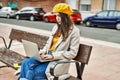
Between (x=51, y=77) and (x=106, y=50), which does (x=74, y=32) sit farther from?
(x=106, y=50)

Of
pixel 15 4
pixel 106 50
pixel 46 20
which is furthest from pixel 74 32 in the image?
pixel 15 4

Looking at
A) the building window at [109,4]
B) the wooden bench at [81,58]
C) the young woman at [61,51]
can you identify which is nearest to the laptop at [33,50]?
the young woman at [61,51]

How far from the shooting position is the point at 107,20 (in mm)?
18500

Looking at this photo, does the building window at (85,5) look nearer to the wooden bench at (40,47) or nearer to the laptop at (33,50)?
the wooden bench at (40,47)

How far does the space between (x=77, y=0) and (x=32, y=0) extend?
6.24 meters

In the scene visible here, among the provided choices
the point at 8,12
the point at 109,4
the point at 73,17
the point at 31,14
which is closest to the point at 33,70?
the point at 73,17

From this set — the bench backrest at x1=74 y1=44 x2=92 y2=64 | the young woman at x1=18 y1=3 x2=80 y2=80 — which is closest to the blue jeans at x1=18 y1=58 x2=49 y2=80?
the young woman at x1=18 y1=3 x2=80 y2=80

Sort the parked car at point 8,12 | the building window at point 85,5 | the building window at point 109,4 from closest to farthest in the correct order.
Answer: the building window at point 109,4
the building window at point 85,5
the parked car at point 8,12

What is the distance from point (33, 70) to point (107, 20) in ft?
50.6

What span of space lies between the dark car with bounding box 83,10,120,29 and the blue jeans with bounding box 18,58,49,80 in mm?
14564

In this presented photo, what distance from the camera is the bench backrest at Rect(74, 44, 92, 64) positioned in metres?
3.87

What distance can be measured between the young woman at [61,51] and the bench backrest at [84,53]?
0.21 meters

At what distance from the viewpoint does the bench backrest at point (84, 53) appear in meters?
3.87

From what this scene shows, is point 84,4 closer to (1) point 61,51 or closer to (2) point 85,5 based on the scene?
(2) point 85,5
